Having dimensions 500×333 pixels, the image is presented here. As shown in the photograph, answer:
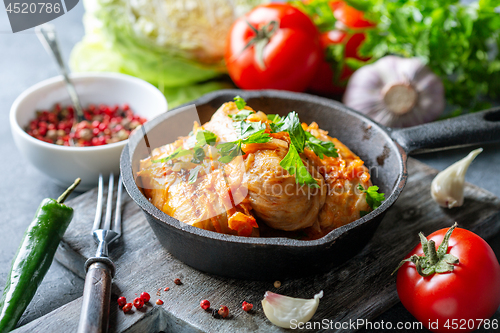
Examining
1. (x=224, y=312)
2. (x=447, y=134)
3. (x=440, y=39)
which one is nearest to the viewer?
(x=224, y=312)

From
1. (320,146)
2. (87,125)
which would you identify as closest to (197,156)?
(320,146)

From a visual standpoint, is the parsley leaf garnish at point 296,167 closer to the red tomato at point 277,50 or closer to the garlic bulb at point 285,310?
the garlic bulb at point 285,310

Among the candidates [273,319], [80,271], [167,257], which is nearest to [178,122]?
[167,257]

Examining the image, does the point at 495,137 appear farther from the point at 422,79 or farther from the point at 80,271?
the point at 80,271

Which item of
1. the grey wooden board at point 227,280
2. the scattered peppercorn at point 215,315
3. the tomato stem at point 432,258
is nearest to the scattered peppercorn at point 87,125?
the grey wooden board at point 227,280

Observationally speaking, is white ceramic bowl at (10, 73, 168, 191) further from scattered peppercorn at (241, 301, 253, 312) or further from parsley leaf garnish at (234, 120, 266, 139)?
scattered peppercorn at (241, 301, 253, 312)

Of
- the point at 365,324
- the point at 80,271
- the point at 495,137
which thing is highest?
the point at 495,137

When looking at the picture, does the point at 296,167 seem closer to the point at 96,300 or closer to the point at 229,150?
the point at 229,150
